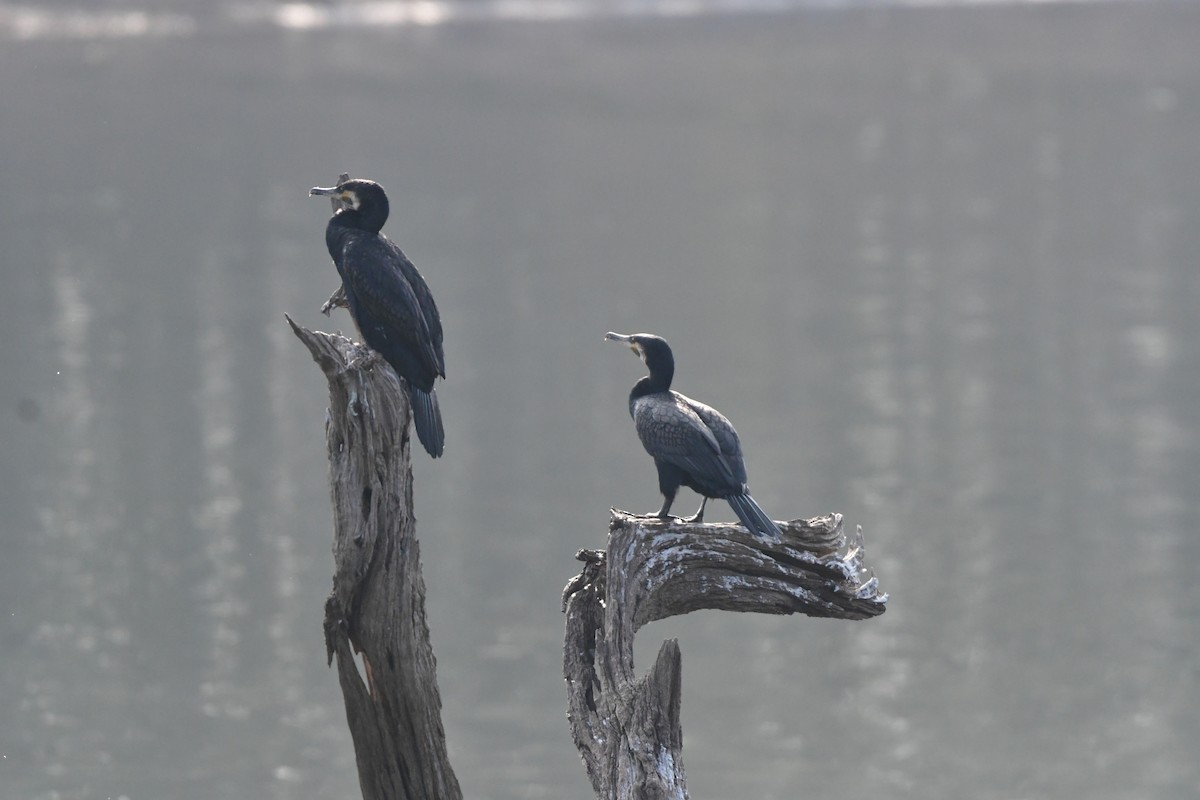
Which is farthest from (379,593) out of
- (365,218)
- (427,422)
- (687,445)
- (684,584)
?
(365,218)

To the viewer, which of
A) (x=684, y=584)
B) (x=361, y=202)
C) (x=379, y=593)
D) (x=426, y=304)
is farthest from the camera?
(x=361, y=202)

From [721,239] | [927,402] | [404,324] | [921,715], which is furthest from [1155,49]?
[404,324]

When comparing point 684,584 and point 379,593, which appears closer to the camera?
point 379,593

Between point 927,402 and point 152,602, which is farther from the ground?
point 927,402

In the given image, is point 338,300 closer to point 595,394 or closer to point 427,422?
point 427,422

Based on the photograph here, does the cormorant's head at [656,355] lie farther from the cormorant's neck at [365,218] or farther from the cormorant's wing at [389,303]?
the cormorant's neck at [365,218]

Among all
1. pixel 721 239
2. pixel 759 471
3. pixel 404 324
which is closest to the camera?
pixel 404 324

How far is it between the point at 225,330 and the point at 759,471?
1309 centimetres

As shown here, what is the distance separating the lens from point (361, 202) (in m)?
9.55

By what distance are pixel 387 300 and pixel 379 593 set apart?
1692mm

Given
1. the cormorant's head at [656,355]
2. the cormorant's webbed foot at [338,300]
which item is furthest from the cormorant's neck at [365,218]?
the cormorant's head at [656,355]

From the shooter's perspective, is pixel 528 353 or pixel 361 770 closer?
pixel 361 770

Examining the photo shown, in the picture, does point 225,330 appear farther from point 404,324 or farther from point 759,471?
point 404,324

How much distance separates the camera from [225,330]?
36031 mm
